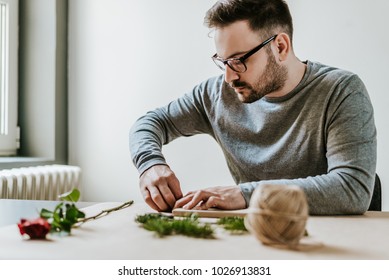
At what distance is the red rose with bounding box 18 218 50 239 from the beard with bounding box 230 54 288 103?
770 millimetres

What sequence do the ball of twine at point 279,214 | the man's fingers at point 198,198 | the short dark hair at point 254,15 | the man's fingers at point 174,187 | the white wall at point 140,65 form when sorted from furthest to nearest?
the white wall at point 140,65, the short dark hair at point 254,15, the man's fingers at point 174,187, the man's fingers at point 198,198, the ball of twine at point 279,214

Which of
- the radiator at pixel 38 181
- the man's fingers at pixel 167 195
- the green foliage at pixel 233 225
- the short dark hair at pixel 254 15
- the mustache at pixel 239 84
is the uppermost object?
the short dark hair at pixel 254 15

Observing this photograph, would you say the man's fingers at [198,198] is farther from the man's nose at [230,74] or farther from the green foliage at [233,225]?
the man's nose at [230,74]

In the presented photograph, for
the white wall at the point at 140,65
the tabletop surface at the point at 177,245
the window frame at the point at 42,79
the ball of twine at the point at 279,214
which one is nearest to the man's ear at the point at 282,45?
the tabletop surface at the point at 177,245

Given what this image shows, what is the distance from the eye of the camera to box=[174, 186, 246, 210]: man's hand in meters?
1.05

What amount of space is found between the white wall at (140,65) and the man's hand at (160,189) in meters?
1.39

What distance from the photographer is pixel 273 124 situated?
144 centimetres

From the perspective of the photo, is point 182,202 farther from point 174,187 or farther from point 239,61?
point 239,61

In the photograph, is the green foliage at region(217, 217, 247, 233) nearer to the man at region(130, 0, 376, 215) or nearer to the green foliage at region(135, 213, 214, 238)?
the green foliage at region(135, 213, 214, 238)

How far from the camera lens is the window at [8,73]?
275 centimetres

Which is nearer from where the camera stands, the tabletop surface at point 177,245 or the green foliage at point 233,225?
the tabletop surface at point 177,245

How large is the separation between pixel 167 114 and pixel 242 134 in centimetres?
29
